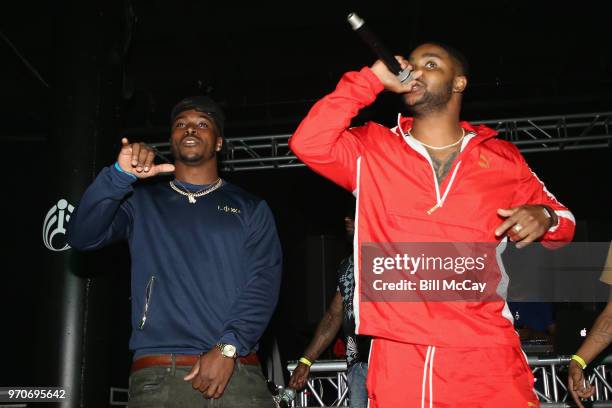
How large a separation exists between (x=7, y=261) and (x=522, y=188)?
7.99 metres

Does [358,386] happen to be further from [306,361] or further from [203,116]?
[203,116]

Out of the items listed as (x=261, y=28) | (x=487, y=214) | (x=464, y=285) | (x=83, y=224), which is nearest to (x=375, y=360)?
(x=464, y=285)

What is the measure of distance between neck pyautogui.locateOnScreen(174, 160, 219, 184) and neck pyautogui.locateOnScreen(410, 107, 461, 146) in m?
0.92

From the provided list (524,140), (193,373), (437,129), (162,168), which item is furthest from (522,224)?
(524,140)

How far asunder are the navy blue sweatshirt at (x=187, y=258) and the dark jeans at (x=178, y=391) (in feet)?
0.25

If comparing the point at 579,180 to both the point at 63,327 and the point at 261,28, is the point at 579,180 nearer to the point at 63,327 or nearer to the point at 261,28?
the point at 261,28

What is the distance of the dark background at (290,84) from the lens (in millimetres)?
7164

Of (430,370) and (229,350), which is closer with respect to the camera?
(430,370)

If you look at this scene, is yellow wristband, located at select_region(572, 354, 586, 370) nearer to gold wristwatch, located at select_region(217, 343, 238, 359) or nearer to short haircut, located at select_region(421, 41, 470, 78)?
short haircut, located at select_region(421, 41, 470, 78)

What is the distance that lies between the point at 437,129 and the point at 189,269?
1.06 m

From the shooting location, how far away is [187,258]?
8.17ft

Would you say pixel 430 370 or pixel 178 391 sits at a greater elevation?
pixel 430 370

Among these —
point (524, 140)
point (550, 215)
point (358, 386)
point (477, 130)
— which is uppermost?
point (524, 140)

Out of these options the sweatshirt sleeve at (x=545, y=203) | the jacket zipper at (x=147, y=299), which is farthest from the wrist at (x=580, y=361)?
the jacket zipper at (x=147, y=299)
